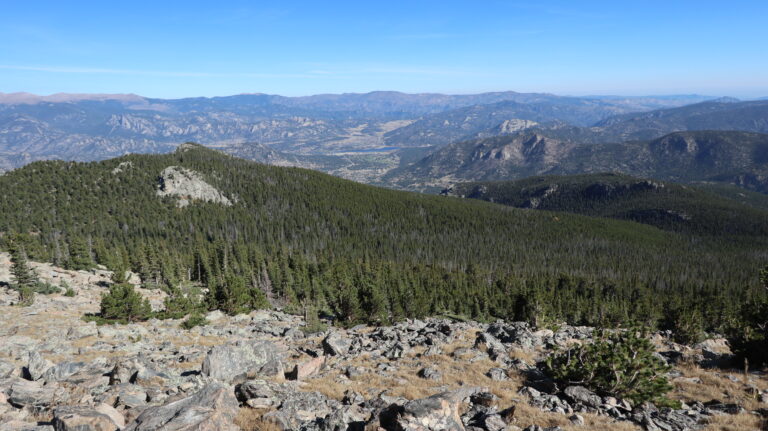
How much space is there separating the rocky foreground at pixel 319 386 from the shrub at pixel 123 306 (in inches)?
155

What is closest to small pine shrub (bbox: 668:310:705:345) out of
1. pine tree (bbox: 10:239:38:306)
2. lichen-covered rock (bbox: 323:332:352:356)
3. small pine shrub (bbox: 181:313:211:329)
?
lichen-covered rock (bbox: 323:332:352:356)

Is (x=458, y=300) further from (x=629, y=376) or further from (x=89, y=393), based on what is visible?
(x=89, y=393)

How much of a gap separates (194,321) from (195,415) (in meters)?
38.0

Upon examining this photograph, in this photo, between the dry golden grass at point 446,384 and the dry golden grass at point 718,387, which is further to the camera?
the dry golden grass at point 718,387

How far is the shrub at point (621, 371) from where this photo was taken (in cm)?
2319

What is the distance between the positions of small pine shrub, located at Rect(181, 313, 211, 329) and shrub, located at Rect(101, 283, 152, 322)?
21.8ft

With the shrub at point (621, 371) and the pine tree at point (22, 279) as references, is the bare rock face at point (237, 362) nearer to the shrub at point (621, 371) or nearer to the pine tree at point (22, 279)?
the shrub at point (621, 371)

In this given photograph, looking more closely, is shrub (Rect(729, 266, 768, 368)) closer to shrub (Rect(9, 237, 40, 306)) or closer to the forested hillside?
the forested hillside

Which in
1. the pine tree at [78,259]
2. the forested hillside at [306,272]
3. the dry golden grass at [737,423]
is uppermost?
the dry golden grass at [737,423]

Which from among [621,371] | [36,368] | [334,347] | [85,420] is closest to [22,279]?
[36,368]

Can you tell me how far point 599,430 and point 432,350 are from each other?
67.9 feet

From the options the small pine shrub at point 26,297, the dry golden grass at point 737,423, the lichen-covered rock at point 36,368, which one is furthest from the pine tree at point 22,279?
the dry golden grass at point 737,423

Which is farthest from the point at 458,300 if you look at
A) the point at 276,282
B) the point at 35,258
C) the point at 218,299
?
the point at 35,258

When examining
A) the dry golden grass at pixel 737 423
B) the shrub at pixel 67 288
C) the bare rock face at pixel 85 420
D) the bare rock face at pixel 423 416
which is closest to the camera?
the bare rock face at pixel 85 420
